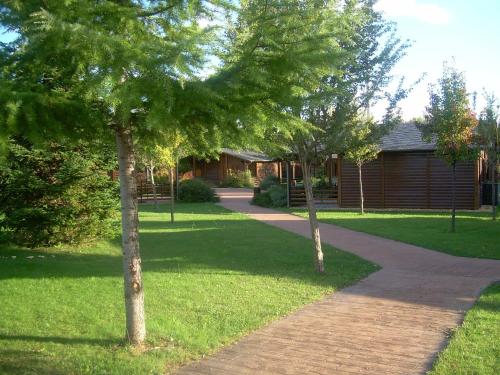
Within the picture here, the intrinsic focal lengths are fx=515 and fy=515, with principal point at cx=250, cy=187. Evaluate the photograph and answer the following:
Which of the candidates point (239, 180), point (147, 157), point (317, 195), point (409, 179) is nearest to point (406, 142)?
point (409, 179)

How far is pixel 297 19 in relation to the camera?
4.38 metres

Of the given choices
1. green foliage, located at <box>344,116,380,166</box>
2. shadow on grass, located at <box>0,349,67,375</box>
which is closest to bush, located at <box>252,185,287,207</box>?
green foliage, located at <box>344,116,380,166</box>

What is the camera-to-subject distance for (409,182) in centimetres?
2348

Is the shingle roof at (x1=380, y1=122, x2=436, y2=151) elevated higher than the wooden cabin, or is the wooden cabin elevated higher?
the shingle roof at (x1=380, y1=122, x2=436, y2=151)

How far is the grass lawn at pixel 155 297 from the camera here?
16.3 feet

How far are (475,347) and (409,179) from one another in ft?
62.8

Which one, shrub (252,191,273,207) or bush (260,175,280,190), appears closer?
shrub (252,191,273,207)

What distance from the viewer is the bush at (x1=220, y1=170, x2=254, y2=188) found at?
152ft

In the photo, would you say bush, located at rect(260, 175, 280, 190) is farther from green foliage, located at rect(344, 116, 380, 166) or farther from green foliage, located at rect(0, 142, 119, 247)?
green foliage, located at rect(344, 116, 380, 166)

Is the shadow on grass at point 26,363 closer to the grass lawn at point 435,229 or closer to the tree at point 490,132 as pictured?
the grass lawn at point 435,229

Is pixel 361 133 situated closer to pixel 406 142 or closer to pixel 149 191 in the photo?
pixel 406 142

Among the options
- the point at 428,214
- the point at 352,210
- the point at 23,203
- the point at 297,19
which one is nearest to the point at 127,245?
the point at 297,19

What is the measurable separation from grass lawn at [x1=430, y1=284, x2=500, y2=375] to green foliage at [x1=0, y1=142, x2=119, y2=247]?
783 cm

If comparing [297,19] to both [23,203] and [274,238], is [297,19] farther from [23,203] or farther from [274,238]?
[274,238]
